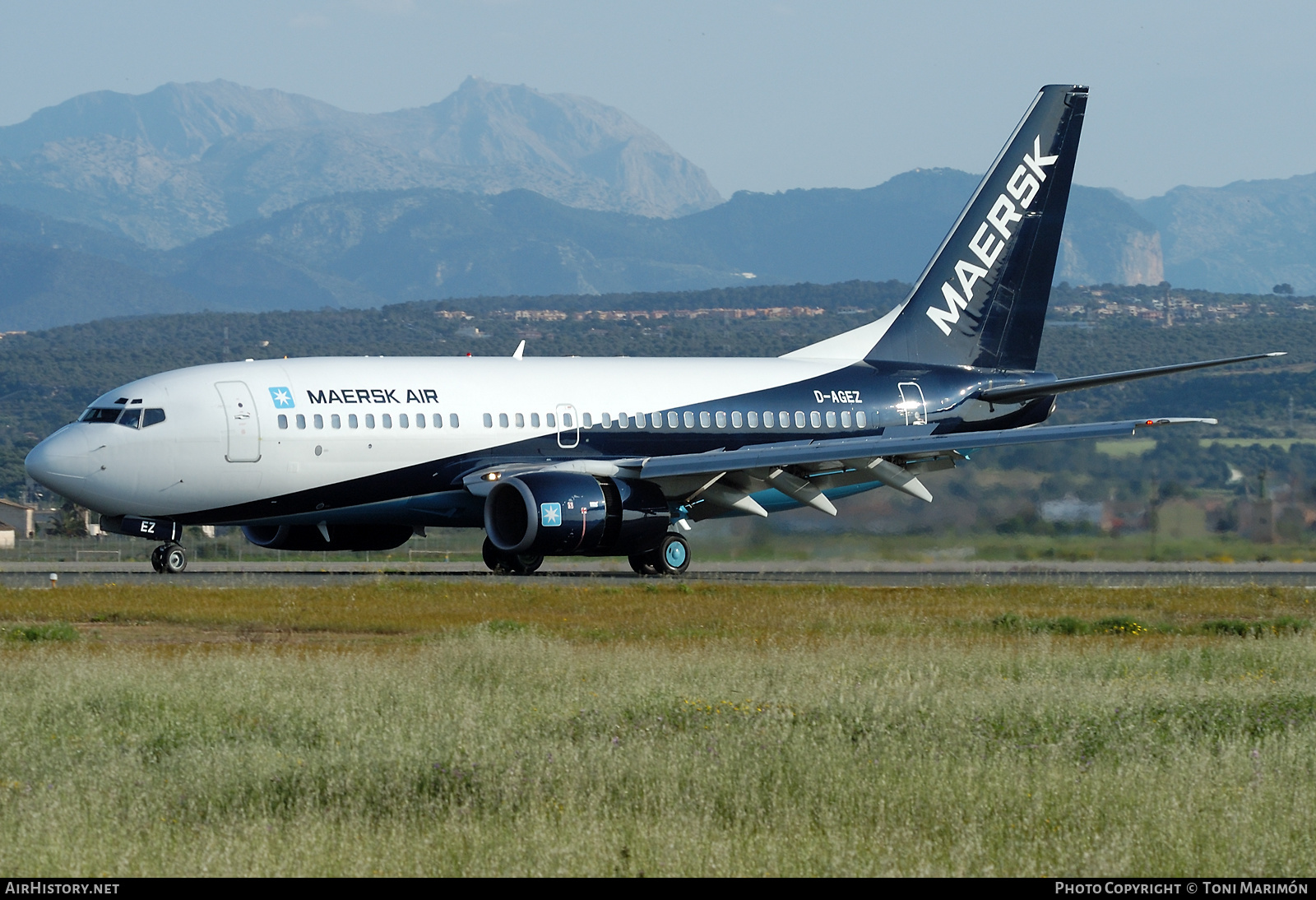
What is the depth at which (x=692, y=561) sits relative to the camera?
135 feet

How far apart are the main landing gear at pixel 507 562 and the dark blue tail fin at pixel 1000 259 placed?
392 inches

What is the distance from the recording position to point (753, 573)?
36844mm

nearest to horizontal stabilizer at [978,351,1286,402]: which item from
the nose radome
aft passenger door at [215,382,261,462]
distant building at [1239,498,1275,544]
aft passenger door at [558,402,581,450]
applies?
distant building at [1239,498,1275,544]

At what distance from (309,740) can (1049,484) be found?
26799 millimetres

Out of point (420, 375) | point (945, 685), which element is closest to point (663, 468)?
point (420, 375)

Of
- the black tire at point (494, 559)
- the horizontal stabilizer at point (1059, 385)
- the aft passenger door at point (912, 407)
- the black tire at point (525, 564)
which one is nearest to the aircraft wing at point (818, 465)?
the horizontal stabilizer at point (1059, 385)

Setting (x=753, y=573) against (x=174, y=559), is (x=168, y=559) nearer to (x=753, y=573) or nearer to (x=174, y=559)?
(x=174, y=559)

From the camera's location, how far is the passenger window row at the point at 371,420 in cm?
3131

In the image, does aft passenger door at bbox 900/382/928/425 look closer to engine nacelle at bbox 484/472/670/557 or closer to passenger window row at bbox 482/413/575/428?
engine nacelle at bbox 484/472/670/557

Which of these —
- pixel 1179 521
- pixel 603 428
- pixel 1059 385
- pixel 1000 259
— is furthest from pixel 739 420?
pixel 1179 521

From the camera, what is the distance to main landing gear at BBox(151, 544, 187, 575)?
109 ft

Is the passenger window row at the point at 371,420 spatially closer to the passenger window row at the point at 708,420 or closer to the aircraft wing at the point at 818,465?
the passenger window row at the point at 708,420

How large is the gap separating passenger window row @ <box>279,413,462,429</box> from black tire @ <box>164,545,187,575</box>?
161 inches

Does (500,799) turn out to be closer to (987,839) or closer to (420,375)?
(987,839)
